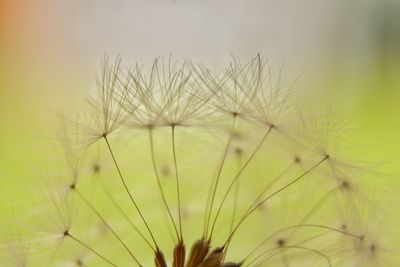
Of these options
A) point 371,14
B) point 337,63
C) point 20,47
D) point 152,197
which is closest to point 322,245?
point 152,197

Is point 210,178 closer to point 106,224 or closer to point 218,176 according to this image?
point 218,176

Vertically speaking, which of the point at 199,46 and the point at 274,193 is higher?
the point at 199,46

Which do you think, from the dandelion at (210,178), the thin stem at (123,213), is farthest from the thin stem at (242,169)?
the thin stem at (123,213)

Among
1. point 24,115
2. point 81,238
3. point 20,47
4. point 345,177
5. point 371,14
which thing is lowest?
point 81,238

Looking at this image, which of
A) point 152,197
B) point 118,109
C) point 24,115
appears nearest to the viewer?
point 118,109

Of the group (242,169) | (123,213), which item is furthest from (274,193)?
(123,213)

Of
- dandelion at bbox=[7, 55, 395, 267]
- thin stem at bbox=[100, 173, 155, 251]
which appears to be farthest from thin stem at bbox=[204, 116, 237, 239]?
thin stem at bbox=[100, 173, 155, 251]

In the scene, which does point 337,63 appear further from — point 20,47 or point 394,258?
point 20,47

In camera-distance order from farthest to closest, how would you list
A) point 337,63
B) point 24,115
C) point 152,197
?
point 337,63, point 24,115, point 152,197

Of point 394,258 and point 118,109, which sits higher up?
point 118,109
